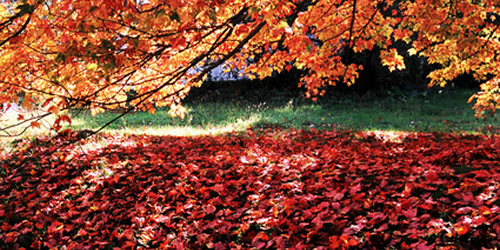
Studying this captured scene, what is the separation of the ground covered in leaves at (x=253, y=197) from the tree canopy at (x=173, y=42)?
0.79 m

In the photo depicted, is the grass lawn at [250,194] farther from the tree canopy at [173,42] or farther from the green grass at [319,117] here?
the green grass at [319,117]

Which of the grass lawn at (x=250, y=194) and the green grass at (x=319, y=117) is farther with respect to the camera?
the green grass at (x=319, y=117)

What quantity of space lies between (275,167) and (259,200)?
935mm

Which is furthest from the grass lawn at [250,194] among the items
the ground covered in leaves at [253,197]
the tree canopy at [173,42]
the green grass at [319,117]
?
the green grass at [319,117]

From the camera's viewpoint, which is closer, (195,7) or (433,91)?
(195,7)

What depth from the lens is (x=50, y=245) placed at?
142 inches

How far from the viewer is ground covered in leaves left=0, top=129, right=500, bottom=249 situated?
3.05 metres

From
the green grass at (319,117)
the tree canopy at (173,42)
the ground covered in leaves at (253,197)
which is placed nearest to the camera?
the tree canopy at (173,42)

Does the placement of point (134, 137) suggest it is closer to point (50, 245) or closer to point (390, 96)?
point (50, 245)

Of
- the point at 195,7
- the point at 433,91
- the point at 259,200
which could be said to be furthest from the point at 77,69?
the point at 433,91

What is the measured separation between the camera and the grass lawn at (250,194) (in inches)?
120

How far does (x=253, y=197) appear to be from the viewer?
3.87m

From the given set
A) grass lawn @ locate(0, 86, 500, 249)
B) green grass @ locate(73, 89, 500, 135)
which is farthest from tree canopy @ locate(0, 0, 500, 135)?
green grass @ locate(73, 89, 500, 135)

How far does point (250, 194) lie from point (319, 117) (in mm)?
7091
